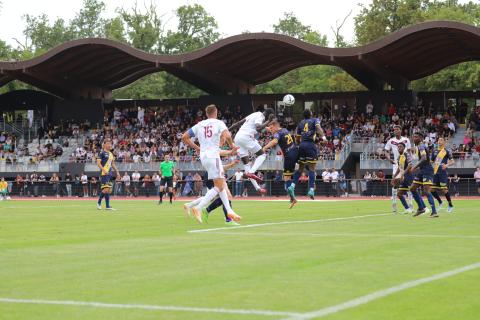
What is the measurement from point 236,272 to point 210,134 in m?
7.25

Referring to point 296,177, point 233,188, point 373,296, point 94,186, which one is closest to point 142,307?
point 373,296

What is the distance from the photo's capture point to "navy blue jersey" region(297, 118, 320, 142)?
2291 centimetres

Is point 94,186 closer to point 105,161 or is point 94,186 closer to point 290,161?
point 105,161

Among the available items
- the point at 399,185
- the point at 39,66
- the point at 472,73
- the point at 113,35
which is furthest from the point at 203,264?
the point at 113,35

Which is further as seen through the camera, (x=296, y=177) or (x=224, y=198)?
(x=296, y=177)

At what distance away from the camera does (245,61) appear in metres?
56.9

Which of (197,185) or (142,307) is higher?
(197,185)

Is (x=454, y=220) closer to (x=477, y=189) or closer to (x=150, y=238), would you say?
(x=150, y=238)

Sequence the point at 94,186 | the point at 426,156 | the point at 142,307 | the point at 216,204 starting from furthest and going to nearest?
the point at 94,186
the point at 426,156
the point at 216,204
the point at 142,307

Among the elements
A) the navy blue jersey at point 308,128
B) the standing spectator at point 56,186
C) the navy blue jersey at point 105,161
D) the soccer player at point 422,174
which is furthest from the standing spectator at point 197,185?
the soccer player at point 422,174

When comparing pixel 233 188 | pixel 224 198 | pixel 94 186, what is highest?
pixel 224 198

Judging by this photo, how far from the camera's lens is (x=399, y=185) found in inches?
845

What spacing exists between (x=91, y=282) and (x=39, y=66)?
172 ft

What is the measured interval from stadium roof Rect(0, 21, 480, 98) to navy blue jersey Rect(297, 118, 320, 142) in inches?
995
